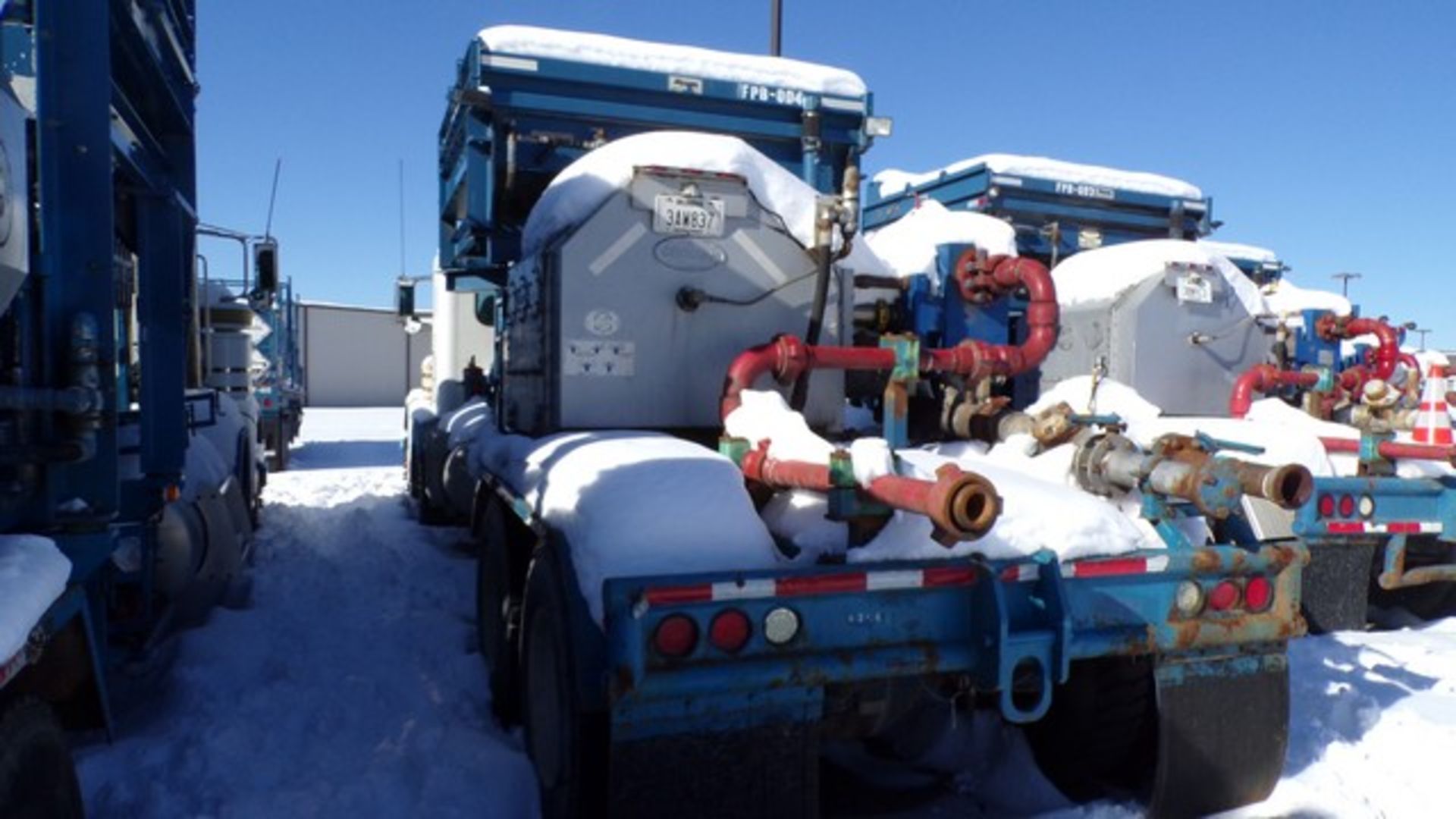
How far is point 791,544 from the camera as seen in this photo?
3174mm

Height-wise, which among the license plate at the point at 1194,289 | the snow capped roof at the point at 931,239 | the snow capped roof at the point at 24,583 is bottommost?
the snow capped roof at the point at 24,583

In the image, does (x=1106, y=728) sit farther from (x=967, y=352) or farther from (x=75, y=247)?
(x=75, y=247)

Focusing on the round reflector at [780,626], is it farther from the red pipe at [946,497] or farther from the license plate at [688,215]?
the license plate at [688,215]

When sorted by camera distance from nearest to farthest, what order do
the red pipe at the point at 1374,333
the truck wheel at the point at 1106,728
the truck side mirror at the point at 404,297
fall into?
1. the truck wheel at the point at 1106,728
2. the red pipe at the point at 1374,333
3. the truck side mirror at the point at 404,297

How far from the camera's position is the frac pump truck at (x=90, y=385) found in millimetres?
2160

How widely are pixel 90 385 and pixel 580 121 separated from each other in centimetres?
355

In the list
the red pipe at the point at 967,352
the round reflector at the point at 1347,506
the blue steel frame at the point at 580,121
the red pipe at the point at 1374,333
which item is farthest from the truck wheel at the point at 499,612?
the red pipe at the point at 1374,333

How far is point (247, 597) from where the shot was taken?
20.8 ft

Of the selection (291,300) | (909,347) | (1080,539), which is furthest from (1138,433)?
(291,300)

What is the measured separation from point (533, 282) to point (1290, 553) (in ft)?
10.5

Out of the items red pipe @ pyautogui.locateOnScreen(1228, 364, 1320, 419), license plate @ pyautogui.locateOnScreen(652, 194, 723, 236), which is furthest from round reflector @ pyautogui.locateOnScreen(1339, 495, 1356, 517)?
license plate @ pyautogui.locateOnScreen(652, 194, 723, 236)

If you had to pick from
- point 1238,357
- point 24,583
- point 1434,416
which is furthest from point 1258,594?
point 1434,416

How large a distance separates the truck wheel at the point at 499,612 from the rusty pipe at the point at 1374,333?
7.04 meters

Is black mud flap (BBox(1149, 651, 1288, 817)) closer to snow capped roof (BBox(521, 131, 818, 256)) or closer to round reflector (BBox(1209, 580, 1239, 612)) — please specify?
round reflector (BBox(1209, 580, 1239, 612))
